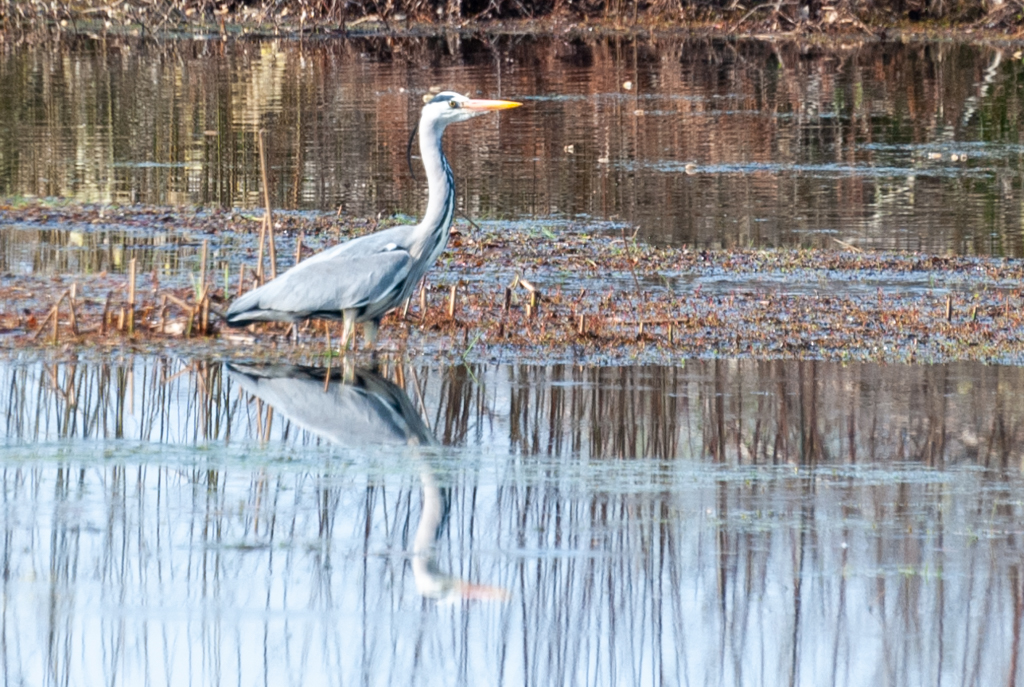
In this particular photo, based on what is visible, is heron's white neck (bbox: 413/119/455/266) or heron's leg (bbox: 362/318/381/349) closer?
heron's white neck (bbox: 413/119/455/266)

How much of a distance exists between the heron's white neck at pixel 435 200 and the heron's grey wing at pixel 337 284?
218mm

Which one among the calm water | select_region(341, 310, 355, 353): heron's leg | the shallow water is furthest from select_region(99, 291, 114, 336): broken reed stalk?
the calm water

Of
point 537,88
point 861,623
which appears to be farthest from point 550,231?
point 537,88

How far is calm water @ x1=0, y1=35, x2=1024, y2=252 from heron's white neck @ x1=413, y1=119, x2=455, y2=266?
12.1 feet

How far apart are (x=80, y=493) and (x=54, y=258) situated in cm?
507

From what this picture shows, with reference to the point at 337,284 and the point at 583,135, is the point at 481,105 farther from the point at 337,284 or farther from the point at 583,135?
the point at 583,135

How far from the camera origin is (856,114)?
1945 centimetres

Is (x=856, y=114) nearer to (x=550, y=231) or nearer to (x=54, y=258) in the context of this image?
(x=550, y=231)

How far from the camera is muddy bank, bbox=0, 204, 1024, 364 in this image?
800 centimetres

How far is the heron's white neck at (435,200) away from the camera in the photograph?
7.80 m

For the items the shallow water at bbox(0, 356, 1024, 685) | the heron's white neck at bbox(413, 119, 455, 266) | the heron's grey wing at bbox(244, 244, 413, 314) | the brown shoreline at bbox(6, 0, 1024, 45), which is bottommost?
the shallow water at bbox(0, 356, 1024, 685)

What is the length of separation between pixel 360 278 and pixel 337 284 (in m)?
0.11

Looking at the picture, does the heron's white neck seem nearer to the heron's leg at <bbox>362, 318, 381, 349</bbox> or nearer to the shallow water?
the heron's leg at <bbox>362, 318, 381, 349</bbox>

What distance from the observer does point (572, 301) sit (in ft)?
29.8
